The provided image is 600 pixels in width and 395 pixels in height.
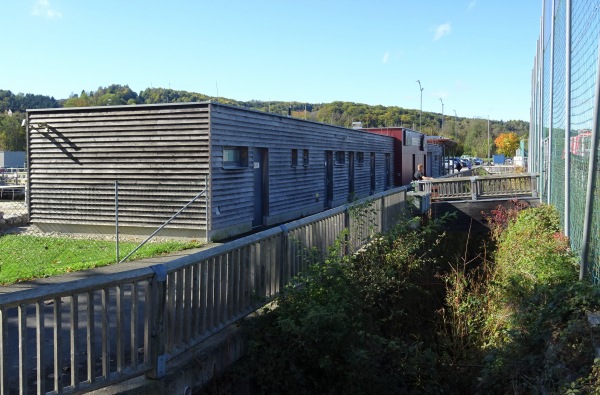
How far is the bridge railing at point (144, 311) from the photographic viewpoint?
3.23 m

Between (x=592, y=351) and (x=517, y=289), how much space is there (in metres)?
2.59

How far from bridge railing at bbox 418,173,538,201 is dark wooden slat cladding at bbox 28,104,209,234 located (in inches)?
308

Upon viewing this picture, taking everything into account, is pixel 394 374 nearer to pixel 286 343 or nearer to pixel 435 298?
pixel 286 343

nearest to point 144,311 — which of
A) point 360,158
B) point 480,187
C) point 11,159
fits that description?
point 480,187

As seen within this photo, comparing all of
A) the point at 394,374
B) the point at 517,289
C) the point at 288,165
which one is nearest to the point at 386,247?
the point at 517,289

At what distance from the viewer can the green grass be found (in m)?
10.4

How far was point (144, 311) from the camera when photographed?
4.06 m

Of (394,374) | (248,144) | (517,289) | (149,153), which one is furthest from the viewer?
(248,144)

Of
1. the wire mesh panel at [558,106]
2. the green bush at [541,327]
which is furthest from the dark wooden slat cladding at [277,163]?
the green bush at [541,327]

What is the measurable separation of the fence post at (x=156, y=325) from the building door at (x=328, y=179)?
18806 millimetres

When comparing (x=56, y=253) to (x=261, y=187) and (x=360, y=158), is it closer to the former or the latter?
(x=261, y=187)

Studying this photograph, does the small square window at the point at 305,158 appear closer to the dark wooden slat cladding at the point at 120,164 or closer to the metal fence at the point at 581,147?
the dark wooden slat cladding at the point at 120,164

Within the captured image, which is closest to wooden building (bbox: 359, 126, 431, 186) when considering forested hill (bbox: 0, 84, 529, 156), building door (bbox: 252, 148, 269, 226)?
building door (bbox: 252, 148, 269, 226)

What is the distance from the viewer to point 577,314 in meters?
4.85
